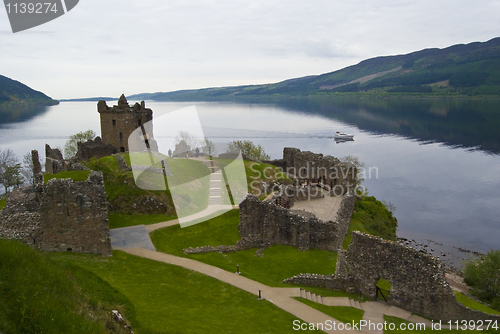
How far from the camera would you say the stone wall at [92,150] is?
52.4 m

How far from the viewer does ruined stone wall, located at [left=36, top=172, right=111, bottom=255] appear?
22953 millimetres

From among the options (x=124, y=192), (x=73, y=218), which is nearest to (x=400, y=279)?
(x=73, y=218)

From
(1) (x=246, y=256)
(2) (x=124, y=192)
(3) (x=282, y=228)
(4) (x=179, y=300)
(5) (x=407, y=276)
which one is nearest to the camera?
(4) (x=179, y=300)

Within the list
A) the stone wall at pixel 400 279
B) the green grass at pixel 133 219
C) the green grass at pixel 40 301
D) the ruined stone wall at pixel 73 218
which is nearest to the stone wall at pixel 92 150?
the green grass at pixel 133 219

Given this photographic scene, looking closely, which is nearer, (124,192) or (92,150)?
(124,192)

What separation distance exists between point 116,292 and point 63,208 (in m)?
8.24

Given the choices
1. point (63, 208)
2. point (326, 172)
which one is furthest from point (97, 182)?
point (326, 172)

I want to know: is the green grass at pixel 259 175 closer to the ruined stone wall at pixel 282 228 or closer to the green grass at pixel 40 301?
the ruined stone wall at pixel 282 228

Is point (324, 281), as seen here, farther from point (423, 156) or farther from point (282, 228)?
point (423, 156)

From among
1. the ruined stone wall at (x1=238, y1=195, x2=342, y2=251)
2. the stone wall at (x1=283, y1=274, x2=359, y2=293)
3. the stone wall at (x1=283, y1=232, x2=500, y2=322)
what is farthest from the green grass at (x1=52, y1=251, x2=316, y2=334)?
the ruined stone wall at (x1=238, y1=195, x2=342, y2=251)

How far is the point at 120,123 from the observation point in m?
56.2

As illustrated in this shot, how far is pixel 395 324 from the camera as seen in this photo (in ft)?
67.7

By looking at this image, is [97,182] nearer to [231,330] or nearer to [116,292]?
[116,292]

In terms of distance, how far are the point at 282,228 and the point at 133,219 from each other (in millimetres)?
13843
